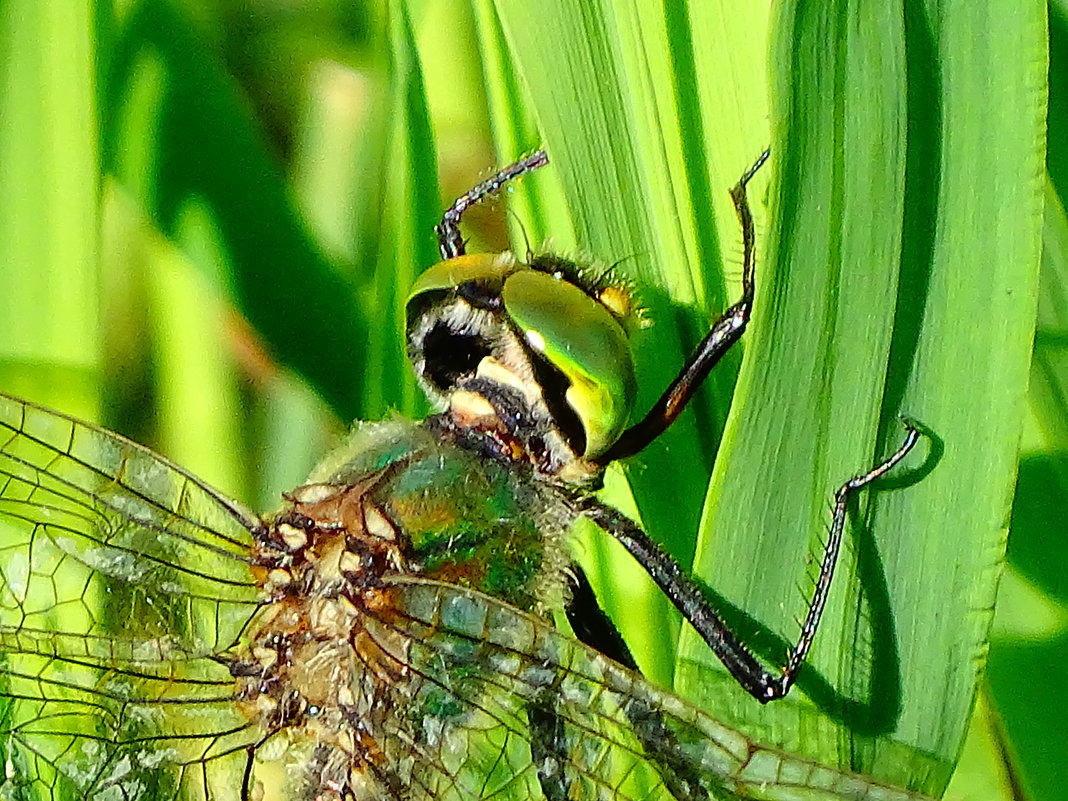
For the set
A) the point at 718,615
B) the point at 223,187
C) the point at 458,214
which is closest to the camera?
the point at 718,615

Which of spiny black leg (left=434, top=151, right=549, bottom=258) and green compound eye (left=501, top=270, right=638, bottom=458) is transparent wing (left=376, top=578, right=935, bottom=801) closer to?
green compound eye (left=501, top=270, right=638, bottom=458)

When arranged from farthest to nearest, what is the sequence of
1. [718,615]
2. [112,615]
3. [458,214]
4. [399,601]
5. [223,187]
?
1. [223,187]
2. [458,214]
3. [112,615]
4. [399,601]
5. [718,615]

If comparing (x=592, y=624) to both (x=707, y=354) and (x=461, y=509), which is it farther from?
(x=707, y=354)

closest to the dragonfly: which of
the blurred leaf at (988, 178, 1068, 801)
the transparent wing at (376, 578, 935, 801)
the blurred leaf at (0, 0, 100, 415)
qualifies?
the transparent wing at (376, 578, 935, 801)

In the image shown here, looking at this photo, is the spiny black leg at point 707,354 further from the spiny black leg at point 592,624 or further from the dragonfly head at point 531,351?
the spiny black leg at point 592,624

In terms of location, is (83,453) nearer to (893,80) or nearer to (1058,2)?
(893,80)

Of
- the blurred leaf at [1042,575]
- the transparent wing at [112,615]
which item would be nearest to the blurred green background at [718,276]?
the blurred leaf at [1042,575]

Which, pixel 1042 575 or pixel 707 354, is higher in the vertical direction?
pixel 707 354

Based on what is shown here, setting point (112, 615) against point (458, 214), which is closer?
point (112, 615)

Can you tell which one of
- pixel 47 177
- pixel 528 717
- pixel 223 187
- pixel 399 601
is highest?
pixel 223 187

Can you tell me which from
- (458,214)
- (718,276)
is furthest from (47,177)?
(718,276)
